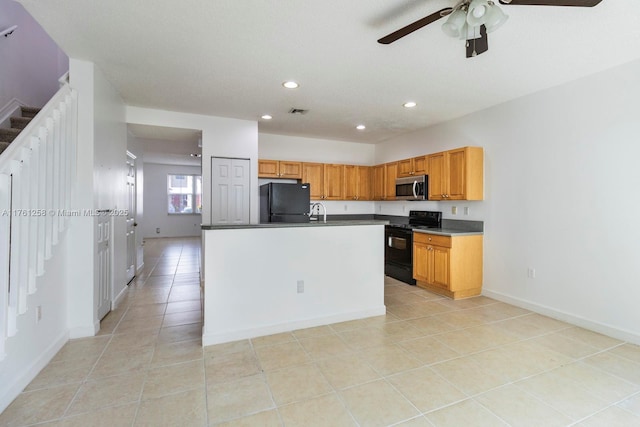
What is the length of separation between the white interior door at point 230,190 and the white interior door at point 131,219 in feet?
4.29

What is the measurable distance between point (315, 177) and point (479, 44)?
4.02 m

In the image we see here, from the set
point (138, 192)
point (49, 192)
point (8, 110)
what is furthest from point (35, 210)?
point (138, 192)

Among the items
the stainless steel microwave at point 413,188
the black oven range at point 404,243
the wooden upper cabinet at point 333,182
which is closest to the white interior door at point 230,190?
the wooden upper cabinet at point 333,182

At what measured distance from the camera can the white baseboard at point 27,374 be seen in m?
1.84

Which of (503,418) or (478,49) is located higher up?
(478,49)

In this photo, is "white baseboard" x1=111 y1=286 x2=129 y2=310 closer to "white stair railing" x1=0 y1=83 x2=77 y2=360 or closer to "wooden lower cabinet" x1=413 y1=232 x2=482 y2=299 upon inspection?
"white stair railing" x1=0 y1=83 x2=77 y2=360

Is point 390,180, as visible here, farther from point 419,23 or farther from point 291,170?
point 419,23

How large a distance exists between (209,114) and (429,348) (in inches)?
165

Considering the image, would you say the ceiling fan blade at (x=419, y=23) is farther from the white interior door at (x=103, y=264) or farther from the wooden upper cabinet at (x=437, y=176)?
the white interior door at (x=103, y=264)

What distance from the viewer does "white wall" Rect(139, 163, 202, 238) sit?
403 inches

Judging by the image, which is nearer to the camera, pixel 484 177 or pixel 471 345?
pixel 471 345

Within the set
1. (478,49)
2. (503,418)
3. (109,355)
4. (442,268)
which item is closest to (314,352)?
(503,418)

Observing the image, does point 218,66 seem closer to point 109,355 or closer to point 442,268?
point 109,355

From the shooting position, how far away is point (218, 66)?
290 cm
